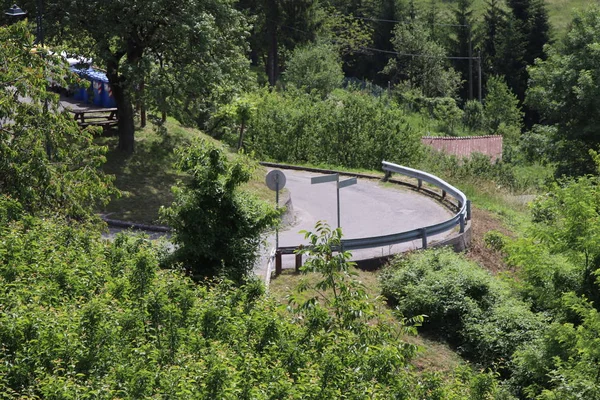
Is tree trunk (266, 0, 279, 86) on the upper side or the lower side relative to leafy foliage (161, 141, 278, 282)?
upper

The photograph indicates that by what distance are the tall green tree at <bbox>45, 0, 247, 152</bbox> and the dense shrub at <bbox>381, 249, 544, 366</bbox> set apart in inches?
341

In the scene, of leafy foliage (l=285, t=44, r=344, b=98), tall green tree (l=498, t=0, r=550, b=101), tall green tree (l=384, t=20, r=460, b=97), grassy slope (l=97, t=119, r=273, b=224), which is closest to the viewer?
grassy slope (l=97, t=119, r=273, b=224)

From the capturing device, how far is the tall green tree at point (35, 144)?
16.2 meters

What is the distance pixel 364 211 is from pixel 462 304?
7602 millimetres

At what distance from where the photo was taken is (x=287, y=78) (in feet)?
190

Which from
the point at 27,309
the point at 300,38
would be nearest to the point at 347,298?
the point at 27,309

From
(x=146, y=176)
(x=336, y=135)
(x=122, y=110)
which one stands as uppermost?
(x=122, y=110)

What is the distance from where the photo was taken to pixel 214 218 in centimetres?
1570

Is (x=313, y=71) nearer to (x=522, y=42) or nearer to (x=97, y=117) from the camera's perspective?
(x=522, y=42)

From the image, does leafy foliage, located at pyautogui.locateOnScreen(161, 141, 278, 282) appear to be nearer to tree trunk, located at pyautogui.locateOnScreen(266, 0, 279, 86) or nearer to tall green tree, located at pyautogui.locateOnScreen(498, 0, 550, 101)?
tree trunk, located at pyautogui.locateOnScreen(266, 0, 279, 86)

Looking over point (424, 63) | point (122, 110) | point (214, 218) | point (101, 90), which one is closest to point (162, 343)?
point (214, 218)

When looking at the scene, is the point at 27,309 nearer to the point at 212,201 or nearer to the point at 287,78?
the point at 212,201

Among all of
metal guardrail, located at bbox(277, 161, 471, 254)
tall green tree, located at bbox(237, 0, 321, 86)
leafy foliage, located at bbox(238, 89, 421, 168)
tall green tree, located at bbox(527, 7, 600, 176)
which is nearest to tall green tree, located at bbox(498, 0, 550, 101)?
tall green tree, located at bbox(237, 0, 321, 86)

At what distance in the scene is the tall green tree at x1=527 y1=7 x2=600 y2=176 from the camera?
33.8 metres
